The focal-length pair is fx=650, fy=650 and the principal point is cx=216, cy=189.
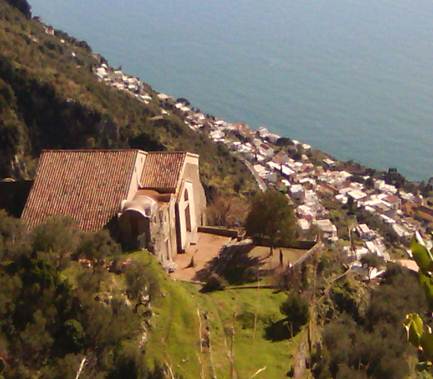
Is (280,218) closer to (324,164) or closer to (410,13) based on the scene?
(324,164)

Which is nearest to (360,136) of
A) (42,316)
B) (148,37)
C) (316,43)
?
(316,43)

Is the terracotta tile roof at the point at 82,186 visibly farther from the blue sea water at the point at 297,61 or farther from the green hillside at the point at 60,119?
the blue sea water at the point at 297,61

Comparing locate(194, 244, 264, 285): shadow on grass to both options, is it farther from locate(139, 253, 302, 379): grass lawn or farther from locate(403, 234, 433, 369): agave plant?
locate(403, 234, 433, 369): agave plant

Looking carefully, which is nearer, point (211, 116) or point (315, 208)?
point (315, 208)

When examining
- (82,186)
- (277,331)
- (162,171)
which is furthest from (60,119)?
(277,331)

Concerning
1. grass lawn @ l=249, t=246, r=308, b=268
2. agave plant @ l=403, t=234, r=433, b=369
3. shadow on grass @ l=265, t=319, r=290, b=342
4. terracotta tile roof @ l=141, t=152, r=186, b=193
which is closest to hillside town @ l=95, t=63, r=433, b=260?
grass lawn @ l=249, t=246, r=308, b=268

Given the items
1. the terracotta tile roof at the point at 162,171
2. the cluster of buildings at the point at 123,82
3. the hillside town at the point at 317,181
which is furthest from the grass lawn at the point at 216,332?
the cluster of buildings at the point at 123,82

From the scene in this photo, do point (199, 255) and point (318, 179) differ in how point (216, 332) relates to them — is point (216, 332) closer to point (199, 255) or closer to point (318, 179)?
point (199, 255)

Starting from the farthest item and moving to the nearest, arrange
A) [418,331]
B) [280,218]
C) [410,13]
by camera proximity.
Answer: [410,13]
[280,218]
[418,331]
